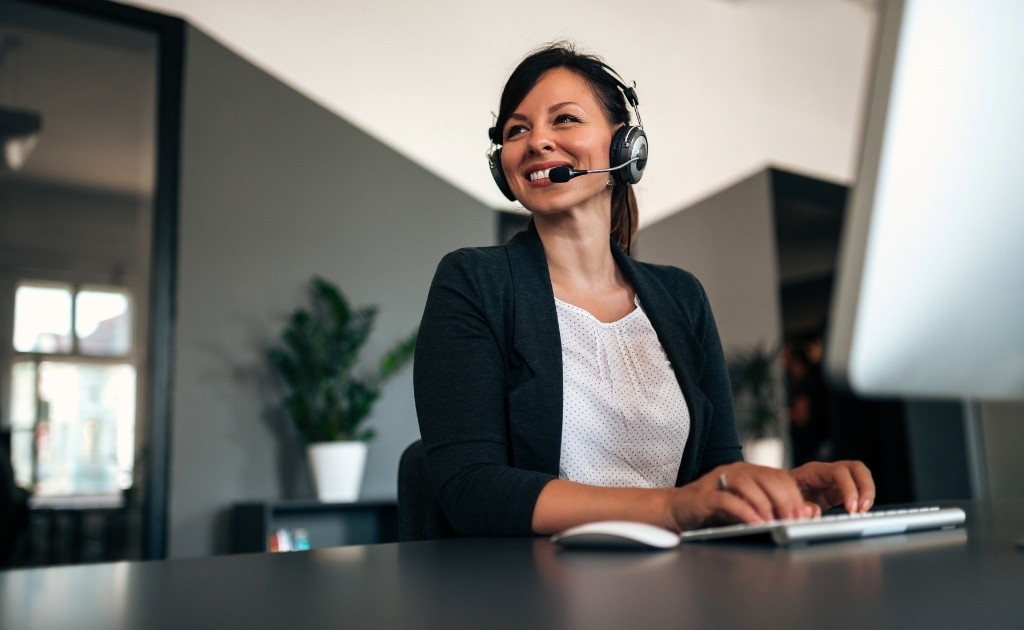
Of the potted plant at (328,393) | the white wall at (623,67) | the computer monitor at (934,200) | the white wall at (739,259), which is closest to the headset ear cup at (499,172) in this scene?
the computer monitor at (934,200)

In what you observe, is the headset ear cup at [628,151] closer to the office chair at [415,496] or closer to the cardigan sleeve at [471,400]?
the cardigan sleeve at [471,400]

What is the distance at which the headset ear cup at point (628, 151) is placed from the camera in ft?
5.37

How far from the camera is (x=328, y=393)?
3.49 m

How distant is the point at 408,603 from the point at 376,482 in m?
3.52

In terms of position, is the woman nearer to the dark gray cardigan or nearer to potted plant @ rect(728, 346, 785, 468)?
the dark gray cardigan

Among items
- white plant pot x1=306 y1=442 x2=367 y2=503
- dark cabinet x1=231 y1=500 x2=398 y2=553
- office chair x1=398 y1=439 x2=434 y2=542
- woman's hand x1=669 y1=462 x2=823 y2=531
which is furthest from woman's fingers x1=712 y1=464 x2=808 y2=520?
white plant pot x1=306 y1=442 x2=367 y2=503

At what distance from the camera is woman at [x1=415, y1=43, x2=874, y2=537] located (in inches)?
41.6

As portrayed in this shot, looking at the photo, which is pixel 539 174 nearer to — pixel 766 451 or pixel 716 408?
pixel 716 408

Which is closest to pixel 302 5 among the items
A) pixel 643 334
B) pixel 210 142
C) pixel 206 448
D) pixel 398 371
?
pixel 210 142

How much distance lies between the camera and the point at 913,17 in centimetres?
45

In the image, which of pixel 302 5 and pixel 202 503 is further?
pixel 302 5

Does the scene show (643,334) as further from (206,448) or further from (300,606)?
(206,448)

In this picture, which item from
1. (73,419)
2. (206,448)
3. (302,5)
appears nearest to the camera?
(73,419)

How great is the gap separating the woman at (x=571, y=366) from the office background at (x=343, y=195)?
2.06m
